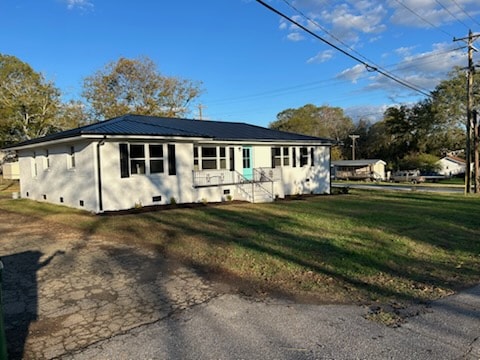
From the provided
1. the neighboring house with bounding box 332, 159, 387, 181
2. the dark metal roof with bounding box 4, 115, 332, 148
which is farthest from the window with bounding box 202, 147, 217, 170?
the neighboring house with bounding box 332, 159, 387, 181

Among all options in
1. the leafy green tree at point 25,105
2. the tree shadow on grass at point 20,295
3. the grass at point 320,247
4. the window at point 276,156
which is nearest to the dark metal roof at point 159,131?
the window at point 276,156

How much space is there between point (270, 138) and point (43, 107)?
23988mm

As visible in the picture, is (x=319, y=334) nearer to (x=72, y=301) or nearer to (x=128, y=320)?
(x=128, y=320)

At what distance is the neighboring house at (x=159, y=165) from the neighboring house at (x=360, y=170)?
36.7 m

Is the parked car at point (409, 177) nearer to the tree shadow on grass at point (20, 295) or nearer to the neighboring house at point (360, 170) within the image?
the neighboring house at point (360, 170)

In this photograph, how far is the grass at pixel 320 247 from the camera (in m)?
5.44

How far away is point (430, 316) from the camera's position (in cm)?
431

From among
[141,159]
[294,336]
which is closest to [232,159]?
[141,159]

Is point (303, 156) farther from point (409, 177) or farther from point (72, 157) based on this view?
point (409, 177)

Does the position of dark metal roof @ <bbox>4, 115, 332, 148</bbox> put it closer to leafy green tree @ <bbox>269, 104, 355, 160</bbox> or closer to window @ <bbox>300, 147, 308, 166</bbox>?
window @ <bbox>300, 147, 308, 166</bbox>

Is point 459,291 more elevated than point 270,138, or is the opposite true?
point 270,138

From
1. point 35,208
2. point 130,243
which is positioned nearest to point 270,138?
point 35,208

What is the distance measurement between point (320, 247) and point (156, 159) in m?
9.07

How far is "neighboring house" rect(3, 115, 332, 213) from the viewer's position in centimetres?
1380
